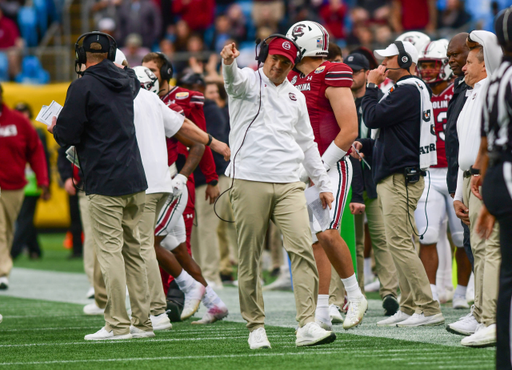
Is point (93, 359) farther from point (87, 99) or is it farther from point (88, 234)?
point (88, 234)

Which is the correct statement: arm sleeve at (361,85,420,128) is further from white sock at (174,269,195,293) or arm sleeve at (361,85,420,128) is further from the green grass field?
white sock at (174,269,195,293)

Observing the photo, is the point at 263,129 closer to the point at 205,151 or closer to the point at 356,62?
the point at 205,151

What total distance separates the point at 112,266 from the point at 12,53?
1468 cm

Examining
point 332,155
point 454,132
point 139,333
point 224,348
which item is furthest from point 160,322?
point 454,132

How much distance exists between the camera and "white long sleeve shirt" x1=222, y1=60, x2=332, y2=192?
18.0ft

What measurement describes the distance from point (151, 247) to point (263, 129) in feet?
5.62

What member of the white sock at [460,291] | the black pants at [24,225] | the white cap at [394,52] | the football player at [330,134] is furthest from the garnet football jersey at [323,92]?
the black pants at [24,225]

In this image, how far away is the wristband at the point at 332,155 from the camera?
6.45m

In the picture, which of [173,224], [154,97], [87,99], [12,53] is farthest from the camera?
[12,53]

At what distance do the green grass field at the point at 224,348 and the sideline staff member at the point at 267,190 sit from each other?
0.94ft

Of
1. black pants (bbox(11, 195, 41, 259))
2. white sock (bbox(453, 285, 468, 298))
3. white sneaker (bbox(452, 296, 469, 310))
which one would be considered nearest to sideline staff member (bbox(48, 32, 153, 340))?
white sneaker (bbox(452, 296, 469, 310))

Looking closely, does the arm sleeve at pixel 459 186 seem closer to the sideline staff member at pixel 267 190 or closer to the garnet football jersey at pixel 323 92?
the garnet football jersey at pixel 323 92

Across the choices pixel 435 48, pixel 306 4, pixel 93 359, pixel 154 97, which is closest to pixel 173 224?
pixel 154 97

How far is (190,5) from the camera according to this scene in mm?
20703
